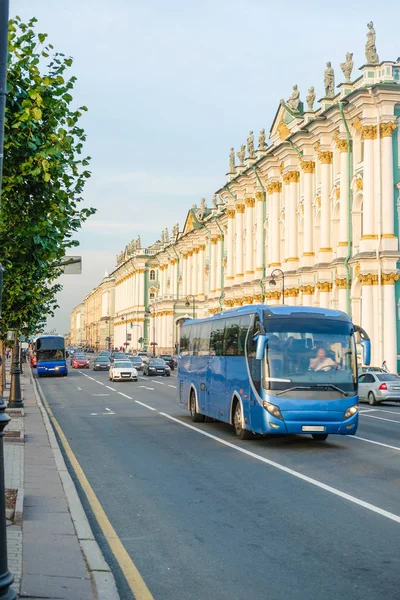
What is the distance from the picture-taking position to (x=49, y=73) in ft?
38.6

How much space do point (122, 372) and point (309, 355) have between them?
115 ft

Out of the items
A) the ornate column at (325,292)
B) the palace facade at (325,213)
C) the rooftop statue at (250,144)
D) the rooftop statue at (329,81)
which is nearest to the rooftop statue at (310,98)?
the palace facade at (325,213)

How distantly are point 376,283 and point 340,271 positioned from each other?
416cm

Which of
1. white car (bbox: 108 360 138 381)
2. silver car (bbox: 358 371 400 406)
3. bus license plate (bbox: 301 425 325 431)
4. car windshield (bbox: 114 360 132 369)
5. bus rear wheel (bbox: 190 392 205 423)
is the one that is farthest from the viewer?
car windshield (bbox: 114 360 132 369)

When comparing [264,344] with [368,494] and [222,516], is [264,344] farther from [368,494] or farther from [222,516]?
[222,516]

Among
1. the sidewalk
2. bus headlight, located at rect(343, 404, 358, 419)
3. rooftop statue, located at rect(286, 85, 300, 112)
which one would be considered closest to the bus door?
bus headlight, located at rect(343, 404, 358, 419)

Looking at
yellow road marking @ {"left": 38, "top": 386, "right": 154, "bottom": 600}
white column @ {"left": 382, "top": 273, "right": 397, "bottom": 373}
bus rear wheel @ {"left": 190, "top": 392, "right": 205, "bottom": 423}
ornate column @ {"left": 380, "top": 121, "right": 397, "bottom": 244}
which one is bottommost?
yellow road marking @ {"left": 38, "top": 386, "right": 154, "bottom": 600}

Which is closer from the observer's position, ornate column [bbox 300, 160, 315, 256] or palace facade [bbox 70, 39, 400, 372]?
palace facade [bbox 70, 39, 400, 372]

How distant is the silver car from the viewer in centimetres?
3341

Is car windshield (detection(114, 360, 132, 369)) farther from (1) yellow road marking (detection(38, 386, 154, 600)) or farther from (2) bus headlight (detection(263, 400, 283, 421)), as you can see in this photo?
(1) yellow road marking (detection(38, 386, 154, 600))

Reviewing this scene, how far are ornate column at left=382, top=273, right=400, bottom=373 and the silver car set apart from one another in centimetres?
1173

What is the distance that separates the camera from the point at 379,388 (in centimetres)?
3366

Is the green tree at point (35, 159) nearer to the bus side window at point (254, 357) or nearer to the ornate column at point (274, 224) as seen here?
the bus side window at point (254, 357)

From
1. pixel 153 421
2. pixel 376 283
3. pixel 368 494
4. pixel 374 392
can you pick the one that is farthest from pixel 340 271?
pixel 368 494
